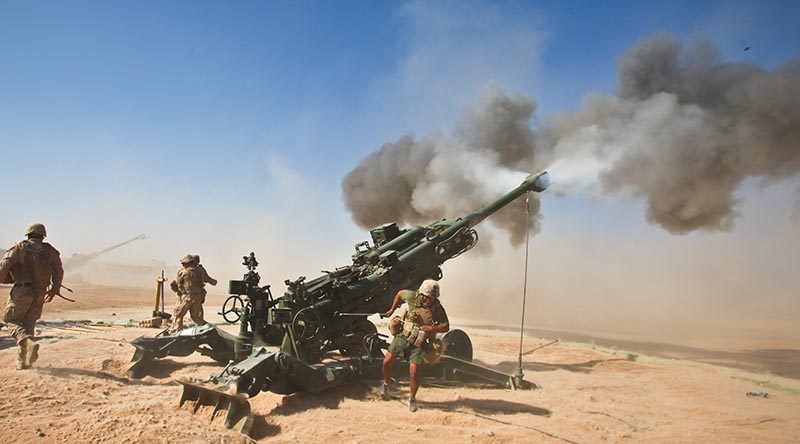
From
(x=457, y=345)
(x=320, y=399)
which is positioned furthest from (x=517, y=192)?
(x=320, y=399)

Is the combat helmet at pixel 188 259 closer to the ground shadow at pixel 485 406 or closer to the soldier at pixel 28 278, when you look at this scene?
the soldier at pixel 28 278

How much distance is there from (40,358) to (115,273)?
51354 millimetres

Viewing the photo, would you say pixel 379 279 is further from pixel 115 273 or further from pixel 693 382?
pixel 115 273

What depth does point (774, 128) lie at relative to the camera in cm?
1020

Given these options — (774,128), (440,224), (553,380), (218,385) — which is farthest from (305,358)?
(774,128)

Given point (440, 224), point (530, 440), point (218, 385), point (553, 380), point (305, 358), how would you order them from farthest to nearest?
point (440, 224)
point (553, 380)
point (305, 358)
point (218, 385)
point (530, 440)

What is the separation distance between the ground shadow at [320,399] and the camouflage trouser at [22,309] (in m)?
3.42

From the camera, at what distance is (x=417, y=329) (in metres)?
6.15

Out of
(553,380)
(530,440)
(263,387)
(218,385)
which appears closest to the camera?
(530,440)

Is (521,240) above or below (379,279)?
above

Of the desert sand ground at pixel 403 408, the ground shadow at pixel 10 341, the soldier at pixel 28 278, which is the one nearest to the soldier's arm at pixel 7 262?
the soldier at pixel 28 278

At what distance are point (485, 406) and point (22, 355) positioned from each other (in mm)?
5556

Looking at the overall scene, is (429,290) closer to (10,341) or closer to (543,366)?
(543,366)

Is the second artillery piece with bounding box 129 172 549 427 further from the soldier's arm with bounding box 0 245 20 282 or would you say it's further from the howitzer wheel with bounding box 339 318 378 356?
the soldier's arm with bounding box 0 245 20 282
